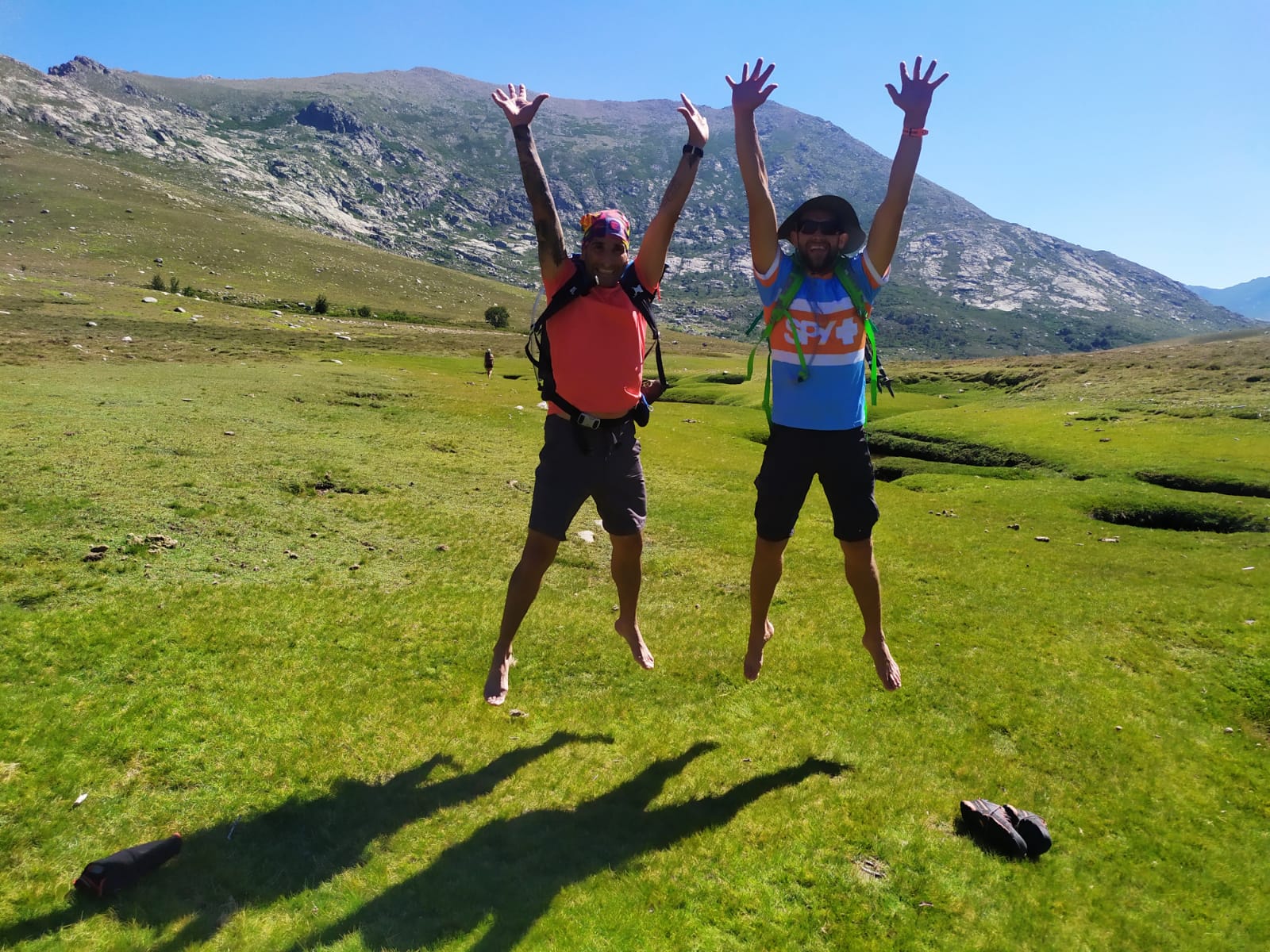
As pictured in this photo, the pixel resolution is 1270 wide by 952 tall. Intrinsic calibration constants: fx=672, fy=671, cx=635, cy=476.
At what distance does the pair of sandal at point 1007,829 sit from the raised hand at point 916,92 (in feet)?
19.3

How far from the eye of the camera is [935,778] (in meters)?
6.50

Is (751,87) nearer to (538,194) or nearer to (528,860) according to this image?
(538,194)

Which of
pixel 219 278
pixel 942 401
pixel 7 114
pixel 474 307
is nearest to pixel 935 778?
pixel 942 401

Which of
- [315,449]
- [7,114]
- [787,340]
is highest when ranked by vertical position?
[7,114]

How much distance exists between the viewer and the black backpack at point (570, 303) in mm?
5777

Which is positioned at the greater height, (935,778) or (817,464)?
(817,464)

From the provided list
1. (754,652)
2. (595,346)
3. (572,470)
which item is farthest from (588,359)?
(754,652)

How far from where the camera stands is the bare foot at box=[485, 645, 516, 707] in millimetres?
6160

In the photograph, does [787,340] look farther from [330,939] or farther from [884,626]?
[884,626]

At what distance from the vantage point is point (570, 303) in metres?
5.83

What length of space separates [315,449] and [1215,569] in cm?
1995

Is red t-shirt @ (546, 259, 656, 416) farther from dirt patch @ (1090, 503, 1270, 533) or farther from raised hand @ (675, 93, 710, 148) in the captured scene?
dirt patch @ (1090, 503, 1270, 533)

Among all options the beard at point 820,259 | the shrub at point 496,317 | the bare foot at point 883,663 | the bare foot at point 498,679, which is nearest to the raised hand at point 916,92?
the beard at point 820,259

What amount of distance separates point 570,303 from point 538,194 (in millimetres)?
993
